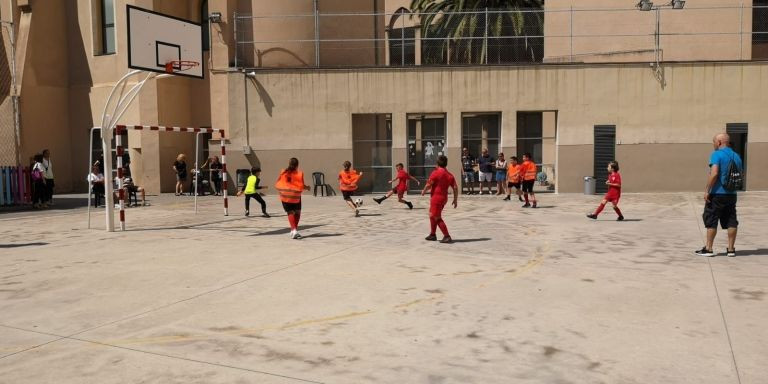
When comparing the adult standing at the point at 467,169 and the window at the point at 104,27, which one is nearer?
the adult standing at the point at 467,169

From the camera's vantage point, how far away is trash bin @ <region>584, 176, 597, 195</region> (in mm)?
23188

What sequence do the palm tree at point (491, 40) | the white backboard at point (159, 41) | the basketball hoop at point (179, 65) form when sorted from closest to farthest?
the white backboard at point (159, 41), the basketball hoop at point (179, 65), the palm tree at point (491, 40)

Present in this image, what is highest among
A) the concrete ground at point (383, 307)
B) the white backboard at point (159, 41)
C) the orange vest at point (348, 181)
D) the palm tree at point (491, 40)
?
the palm tree at point (491, 40)

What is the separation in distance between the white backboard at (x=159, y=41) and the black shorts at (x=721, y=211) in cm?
1217

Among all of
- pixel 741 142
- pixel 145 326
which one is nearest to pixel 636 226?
pixel 145 326

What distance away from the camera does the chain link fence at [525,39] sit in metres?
24.4

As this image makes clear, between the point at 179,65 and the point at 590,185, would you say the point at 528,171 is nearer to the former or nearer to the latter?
the point at 590,185

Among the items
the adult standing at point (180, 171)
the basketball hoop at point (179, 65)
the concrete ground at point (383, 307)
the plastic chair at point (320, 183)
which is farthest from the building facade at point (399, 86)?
the concrete ground at point (383, 307)

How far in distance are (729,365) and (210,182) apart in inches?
867

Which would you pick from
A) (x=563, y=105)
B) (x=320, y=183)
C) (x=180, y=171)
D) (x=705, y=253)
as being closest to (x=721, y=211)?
(x=705, y=253)

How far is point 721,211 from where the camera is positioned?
31.0 ft

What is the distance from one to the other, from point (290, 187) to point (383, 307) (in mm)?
5903

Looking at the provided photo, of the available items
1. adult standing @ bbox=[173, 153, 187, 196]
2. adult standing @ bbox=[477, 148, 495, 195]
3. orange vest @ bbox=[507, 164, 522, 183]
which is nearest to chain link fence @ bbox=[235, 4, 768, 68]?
adult standing @ bbox=[477, 148, 495, 195]

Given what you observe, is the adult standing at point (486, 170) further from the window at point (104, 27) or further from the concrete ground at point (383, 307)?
the window at point (104, 27)
